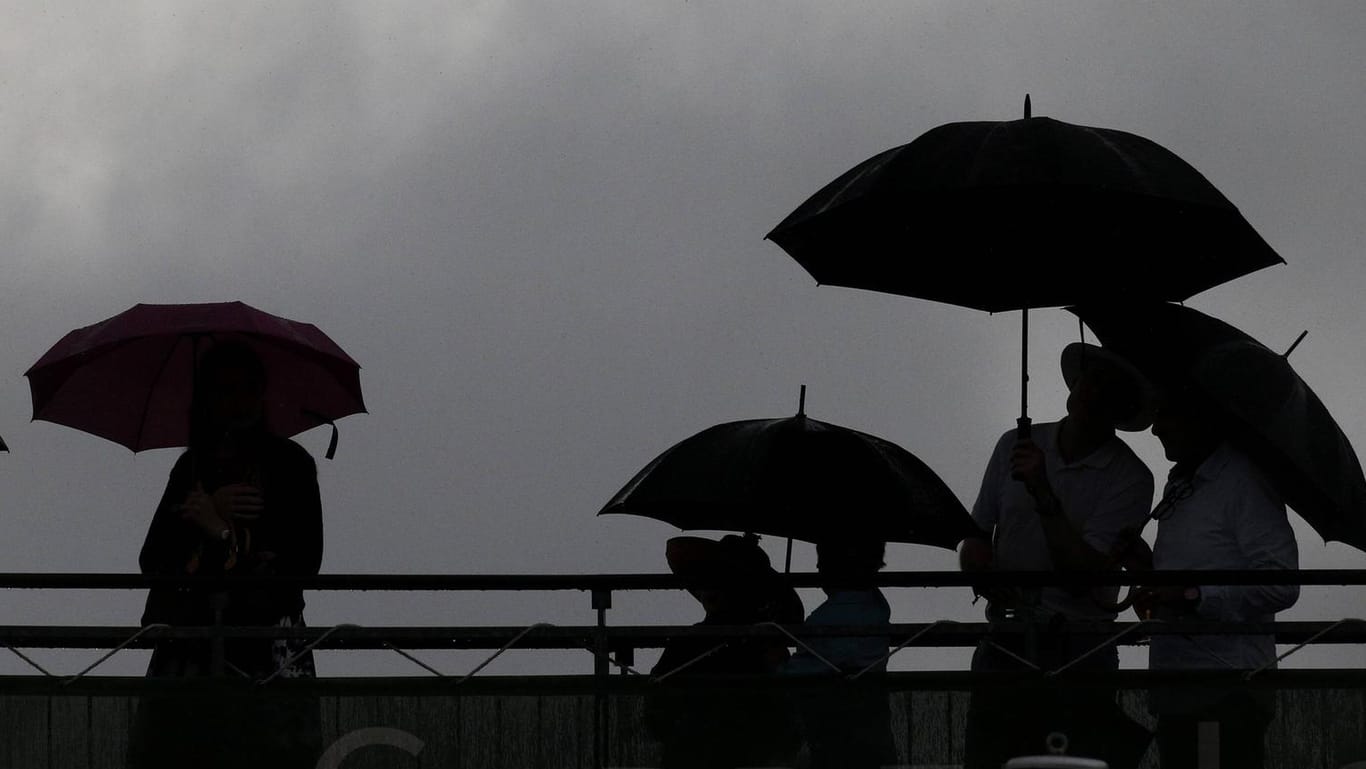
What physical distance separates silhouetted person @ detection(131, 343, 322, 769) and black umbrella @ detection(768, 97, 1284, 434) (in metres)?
2.21

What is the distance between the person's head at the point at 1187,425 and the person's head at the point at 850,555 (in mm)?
1166

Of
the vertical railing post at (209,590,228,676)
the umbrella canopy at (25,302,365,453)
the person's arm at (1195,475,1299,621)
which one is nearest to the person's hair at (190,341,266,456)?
the umbrella canopy at (25,302,365,453)

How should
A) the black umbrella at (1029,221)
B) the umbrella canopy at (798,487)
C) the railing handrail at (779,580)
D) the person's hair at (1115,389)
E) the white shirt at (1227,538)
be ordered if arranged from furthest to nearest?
the umbrella canopy at (798,487) → the person's hair at (1115,389) → the black umbrella at (1029,221) → the white shirt at (1227,538) → the railing handrail at (779,580)

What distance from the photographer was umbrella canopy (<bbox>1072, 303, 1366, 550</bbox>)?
7.68m

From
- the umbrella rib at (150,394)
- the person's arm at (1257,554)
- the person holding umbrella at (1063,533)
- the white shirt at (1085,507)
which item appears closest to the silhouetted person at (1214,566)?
the person's arm at (1257,554)

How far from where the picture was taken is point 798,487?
892 cm

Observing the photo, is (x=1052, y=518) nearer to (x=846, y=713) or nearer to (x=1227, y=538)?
(x=1227, y=538)

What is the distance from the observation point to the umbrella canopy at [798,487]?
8594 millimetres

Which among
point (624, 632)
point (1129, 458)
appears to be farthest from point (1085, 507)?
point (624, 632)

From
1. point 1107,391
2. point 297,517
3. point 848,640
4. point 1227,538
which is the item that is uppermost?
point 1107,391

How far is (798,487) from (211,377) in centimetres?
240

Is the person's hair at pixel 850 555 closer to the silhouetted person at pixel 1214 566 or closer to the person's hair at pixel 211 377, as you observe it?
the silhouetted person at pixel 1214 566

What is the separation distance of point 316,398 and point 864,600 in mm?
2671

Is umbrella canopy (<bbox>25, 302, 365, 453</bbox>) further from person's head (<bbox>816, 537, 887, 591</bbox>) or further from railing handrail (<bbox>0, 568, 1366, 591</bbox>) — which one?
person's head (<bbox>816, 537, 887, 591</bbox>)
